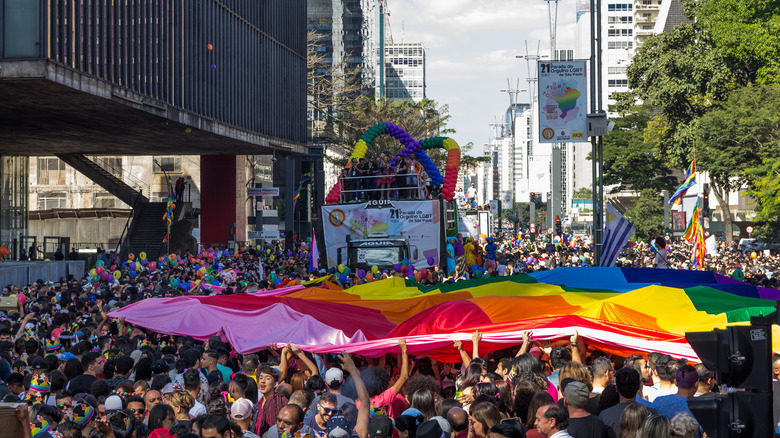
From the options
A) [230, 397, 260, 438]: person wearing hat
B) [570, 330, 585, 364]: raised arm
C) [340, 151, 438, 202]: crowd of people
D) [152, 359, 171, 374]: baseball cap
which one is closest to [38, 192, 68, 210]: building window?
[340, 151, 438, 202]: crowd of people

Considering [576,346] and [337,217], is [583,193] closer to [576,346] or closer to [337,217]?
[337,217]

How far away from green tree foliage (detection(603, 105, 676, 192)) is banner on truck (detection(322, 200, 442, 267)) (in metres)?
→ 39.4

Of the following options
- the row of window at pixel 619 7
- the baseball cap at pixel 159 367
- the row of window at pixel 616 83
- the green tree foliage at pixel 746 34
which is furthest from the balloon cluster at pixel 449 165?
the row of window at pixel 619 7

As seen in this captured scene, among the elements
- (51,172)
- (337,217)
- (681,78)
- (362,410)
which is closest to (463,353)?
(362,410)

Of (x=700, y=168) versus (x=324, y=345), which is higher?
(x=700, y=168)

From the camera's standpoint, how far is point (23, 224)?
141 ft

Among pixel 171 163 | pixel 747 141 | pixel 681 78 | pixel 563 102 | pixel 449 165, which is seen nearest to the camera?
pixel 563 102

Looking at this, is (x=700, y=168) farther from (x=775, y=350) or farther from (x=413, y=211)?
(x=775, y=350)

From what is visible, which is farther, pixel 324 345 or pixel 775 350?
pixel 324 345

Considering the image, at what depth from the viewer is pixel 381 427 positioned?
22.3ft

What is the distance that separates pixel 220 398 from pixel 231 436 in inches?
49.7

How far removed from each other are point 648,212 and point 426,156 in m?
33.9

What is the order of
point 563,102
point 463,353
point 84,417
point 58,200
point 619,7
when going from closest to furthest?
point 84,417 → point 463,353 → point 563,102 → point 58,200 → point 619,7

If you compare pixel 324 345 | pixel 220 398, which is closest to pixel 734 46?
pixel 324 345
